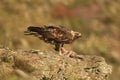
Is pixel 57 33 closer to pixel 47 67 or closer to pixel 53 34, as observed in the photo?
pixel 53 34

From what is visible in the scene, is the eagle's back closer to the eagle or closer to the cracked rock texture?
the eagle

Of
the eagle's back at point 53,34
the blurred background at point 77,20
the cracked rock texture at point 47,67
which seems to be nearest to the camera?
the cracked rock texture at point 47,67

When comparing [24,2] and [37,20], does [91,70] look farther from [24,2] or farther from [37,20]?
[24,2]

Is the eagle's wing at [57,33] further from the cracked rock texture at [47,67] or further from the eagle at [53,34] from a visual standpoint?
the cracked rock texture at [47,67]

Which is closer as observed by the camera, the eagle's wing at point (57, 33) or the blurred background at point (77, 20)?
the eagle's wing at point (57, 33)

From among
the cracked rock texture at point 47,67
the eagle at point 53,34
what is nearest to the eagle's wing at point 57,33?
the eagle at point 53,34

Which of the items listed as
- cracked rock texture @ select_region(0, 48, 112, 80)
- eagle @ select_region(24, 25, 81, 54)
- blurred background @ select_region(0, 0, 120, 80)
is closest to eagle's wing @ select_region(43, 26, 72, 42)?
eagle @ select_region(24, 25, 81, 54)
